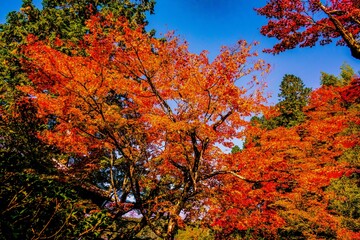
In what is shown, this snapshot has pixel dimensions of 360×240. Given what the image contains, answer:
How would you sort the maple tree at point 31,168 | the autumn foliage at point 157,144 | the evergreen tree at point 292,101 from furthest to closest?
the evergreen tree at point 292,101 < the autumn foliage at point 157,144 < the maple tree at point 31,168

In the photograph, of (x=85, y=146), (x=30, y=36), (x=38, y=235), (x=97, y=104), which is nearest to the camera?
(x=38, y=235)

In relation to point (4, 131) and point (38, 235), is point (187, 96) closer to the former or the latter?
point (4, 131)

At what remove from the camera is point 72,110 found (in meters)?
11.1

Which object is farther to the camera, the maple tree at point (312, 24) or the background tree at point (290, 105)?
the background tree at point (290, 105)

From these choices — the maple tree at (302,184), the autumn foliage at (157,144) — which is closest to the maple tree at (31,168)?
the autumn foliage at (157,144)

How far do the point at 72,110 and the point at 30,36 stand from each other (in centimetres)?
760

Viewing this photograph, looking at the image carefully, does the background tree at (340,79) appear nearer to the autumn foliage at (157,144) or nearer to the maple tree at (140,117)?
the autumn foliage at (157,144)

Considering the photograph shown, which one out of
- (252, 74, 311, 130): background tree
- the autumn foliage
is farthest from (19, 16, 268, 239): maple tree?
(252, 74, 311, 130): background tree

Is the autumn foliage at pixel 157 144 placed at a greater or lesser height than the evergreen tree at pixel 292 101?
lesser

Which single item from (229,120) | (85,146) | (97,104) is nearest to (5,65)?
(85,146)

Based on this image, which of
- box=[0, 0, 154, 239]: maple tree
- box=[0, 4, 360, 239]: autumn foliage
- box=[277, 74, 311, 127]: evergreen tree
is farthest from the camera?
box=[277, 74, 311, 127]: evergreen tree

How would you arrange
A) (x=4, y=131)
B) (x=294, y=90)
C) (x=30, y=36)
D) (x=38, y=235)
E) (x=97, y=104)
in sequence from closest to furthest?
(x=38, y=235)
(x=4, y=131)
(x=97, y=104)
(x=30, y=36)
(x=294, y=90)

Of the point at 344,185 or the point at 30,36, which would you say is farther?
the point at 344,185

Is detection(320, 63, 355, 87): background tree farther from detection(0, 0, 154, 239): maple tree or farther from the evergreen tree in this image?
detection(0, 0, 154, 239): maple tree
